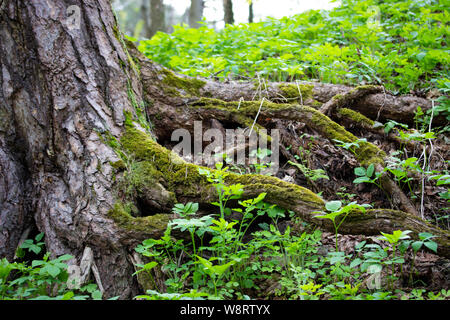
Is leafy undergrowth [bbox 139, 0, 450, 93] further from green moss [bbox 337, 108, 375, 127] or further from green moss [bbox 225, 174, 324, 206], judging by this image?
green moss [bbox 225, 174, 324, 206]

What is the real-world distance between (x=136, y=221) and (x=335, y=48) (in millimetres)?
3320

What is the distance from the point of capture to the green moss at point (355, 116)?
3822 millimetres

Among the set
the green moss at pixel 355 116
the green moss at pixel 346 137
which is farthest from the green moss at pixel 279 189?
the green moss at pixel 355 116

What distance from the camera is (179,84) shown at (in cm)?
405

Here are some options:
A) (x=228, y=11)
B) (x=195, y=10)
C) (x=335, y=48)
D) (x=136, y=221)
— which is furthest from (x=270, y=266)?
(x=195, y=10)

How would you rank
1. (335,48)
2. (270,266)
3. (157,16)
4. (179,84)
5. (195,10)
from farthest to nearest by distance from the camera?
(195,10), (157,16), (335,48), (179,84), (270,266)

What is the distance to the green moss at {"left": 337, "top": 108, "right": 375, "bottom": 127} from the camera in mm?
3822

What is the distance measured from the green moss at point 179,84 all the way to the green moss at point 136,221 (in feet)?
6.06

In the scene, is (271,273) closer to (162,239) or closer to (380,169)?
(162,239)

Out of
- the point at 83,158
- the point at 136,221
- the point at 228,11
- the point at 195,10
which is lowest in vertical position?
the point at 136,221

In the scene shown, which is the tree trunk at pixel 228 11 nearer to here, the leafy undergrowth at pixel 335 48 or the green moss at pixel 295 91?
the leafy undergrowth at pixel 335 48

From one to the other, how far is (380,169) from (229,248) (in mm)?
1742

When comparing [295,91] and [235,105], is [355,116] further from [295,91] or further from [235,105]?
[235,105]
